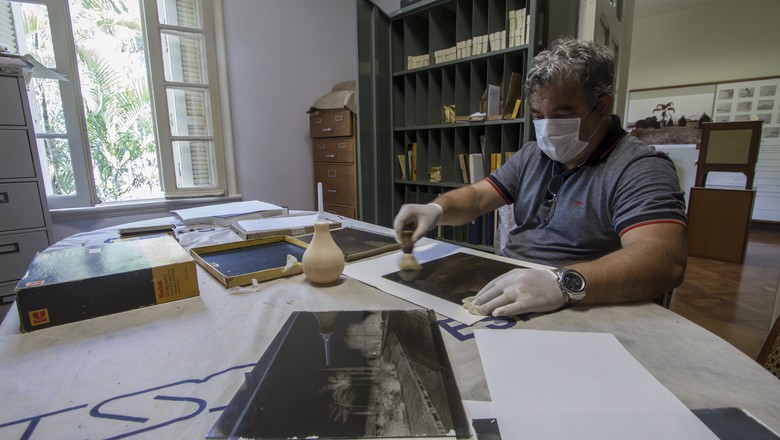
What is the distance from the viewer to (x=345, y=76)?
10.9ft

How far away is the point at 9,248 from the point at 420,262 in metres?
2.12

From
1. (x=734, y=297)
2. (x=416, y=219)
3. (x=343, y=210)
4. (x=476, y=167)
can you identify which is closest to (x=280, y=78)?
(x=343, y=210)

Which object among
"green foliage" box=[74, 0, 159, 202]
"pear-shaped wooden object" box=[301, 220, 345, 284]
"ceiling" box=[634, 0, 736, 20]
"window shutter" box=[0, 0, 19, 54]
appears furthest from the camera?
"ceiling" box=[634, 0, 736, 20]

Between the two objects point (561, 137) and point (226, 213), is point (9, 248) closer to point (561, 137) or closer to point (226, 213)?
point (226, 213)

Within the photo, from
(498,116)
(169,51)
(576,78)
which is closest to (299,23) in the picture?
(169,51)

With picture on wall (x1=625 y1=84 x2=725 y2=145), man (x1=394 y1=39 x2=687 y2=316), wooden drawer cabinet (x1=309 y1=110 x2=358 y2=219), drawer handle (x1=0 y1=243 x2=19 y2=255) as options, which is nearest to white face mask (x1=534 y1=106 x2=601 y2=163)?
man (x1=394 y1=39 x2=687 y2=316)

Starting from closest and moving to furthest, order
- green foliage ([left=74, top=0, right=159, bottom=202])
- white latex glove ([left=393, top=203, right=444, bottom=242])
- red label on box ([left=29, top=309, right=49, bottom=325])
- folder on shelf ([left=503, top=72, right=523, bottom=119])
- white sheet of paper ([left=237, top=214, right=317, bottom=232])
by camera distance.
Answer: red label on box ([left=29, top=309, right=49, bottom=325]) < white latex glove ([left=393, top=203, right=444, bottom=242]) < white sheet of paper ([left=237, top=214, right=317, bottom=232]) < folder on shelf ([left=503, top=72, right=523, bottom=119]) < green foliage ([left=74, top=0, right=159, bottom=202])

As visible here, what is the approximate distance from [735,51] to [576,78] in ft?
17.3

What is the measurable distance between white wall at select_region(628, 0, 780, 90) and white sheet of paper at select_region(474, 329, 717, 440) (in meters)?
5.79

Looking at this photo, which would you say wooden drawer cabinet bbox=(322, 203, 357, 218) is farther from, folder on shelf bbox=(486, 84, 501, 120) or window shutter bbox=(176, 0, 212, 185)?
folder on shelf bbox=(486, 84, 501, 120)

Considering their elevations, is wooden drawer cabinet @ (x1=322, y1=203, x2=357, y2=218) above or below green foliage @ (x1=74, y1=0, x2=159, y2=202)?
below

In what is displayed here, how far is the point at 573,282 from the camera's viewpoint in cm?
67

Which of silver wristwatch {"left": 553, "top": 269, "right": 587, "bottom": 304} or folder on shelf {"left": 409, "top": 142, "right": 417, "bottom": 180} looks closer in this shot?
silver wristwatch {"left": 553, "top": 269, "right": 587, "bottom": 304}

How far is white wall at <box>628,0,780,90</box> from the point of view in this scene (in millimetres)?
4211
